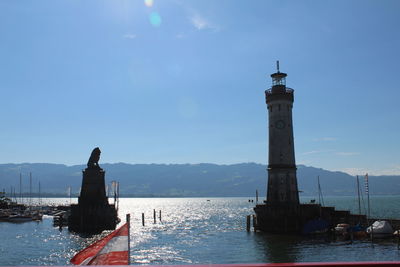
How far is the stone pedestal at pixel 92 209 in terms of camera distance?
7106 cm

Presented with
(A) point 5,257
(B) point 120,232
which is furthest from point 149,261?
(B) point 120,232

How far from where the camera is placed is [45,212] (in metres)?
121

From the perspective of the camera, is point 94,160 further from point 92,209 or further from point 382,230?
point 382,230

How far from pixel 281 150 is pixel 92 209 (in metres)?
36.8

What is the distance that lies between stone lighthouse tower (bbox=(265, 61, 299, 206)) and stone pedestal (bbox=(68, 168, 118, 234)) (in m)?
31.3

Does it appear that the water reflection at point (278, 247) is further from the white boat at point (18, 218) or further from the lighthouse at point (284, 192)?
the white boat at point (18, 218)

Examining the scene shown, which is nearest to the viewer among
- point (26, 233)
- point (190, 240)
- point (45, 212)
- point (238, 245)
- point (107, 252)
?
point (107, 252)

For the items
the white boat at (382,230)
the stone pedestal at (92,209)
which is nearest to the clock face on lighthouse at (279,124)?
the white boat at (382,230)

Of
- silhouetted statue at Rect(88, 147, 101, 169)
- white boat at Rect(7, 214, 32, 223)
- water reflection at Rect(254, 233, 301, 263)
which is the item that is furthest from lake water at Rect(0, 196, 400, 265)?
white boat at Rect(7, 214, 32, 223)

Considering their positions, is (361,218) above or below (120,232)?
below

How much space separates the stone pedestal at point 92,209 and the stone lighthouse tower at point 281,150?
103ft

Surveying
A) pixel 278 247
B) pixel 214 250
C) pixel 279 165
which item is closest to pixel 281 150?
pixel 279 165

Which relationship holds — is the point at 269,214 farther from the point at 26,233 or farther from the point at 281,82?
the point at 26,233

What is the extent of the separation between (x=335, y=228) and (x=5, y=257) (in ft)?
140
